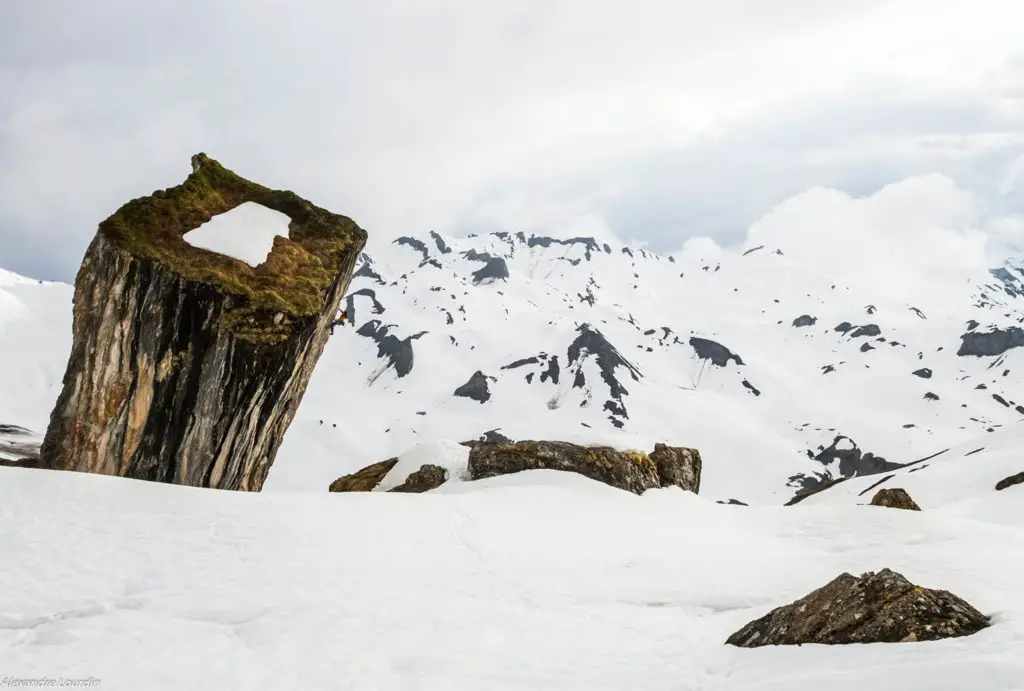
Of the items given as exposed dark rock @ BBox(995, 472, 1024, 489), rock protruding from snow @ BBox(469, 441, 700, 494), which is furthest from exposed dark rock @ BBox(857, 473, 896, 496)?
rock protruding from snow @ BBox(469, 441, 700, 494)

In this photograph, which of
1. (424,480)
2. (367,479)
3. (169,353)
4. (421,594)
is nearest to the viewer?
(421,594)

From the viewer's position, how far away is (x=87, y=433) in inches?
618

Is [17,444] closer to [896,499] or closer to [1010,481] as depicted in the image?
[896,499]

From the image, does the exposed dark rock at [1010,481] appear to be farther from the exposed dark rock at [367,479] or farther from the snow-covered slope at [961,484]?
the exposed dark rock at [367,479]

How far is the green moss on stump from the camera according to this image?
16.2 m

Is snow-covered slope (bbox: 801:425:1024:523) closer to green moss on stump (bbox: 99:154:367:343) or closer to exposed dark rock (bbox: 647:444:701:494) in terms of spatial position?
exposed dark rock (bbox: 647:444:701:494)

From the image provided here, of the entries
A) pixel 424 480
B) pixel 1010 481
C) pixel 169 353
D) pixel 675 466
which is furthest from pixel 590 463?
pixel 1010 481

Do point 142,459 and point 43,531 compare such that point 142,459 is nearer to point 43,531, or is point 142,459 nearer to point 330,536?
point 43,531

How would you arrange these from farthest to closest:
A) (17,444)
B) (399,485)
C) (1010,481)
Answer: (1010,481) → (17,444) → (399,485)

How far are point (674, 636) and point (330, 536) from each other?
270 inches

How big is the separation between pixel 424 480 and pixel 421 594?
1359 cm

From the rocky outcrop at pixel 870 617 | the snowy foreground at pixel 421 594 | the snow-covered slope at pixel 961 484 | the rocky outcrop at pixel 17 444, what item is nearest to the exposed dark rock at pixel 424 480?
the snowy foreground at pixel 421 594

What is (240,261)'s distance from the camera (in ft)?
57.8

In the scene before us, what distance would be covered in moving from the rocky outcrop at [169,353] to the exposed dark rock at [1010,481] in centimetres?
4053
